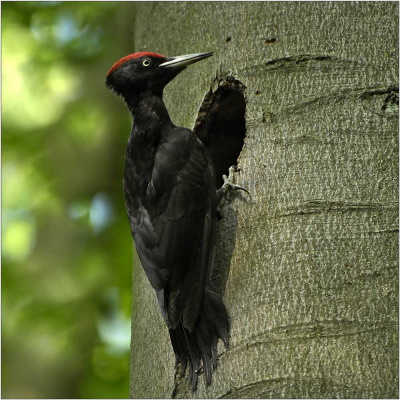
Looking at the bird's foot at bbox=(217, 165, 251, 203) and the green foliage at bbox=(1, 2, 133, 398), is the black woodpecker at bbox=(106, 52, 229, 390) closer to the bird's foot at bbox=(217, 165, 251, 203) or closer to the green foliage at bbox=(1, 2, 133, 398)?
the bird's foot at bbox=(217, 165, 251, 203)

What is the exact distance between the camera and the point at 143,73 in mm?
4145

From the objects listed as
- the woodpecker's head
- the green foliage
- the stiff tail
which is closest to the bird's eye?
the woodpecker's head

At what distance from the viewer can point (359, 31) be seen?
136 inches

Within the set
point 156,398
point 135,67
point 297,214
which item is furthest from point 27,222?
point 297,214

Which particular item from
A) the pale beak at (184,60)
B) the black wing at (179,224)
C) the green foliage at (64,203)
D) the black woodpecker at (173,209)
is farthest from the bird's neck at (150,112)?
the green foliage at (64,203)

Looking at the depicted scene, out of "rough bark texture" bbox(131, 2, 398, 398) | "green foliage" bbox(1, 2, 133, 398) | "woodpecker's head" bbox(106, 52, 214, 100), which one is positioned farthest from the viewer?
"green foliage" bbox(1, 2, 133, 398)

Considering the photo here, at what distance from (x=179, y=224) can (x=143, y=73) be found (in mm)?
986

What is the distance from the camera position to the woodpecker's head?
386 cm

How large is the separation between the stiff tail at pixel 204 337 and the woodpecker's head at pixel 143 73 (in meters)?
1.18

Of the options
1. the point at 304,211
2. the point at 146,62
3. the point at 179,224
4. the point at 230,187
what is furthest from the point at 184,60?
the point at 304,211

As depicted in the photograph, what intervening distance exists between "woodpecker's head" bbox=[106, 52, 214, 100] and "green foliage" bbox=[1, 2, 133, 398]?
1.68 meters

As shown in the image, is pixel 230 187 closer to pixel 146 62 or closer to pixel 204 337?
pixel 204 337

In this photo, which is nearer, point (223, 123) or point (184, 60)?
point (184, 60)

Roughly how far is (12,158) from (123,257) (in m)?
1.18
